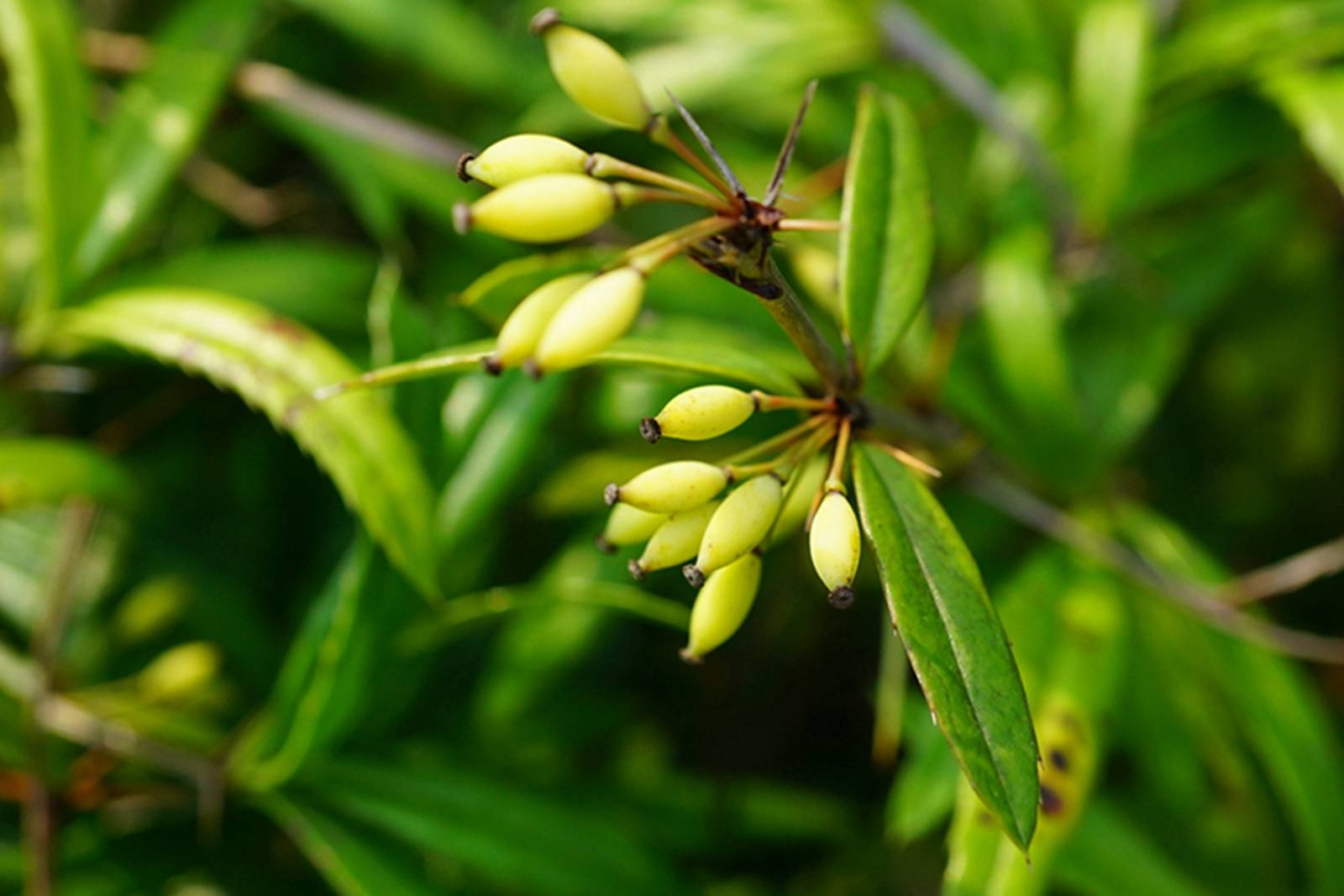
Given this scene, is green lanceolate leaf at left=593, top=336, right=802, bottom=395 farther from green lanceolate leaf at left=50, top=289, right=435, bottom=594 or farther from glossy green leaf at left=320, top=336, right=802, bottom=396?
green lanceolate leaf at left=50, top=289, right=435, bottom=594

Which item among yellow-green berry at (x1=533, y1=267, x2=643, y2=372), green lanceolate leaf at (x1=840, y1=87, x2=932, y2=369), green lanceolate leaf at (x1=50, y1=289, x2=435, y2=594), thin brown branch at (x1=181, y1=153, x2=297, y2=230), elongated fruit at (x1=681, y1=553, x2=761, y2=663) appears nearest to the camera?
yellow-green berry at (x1=533, y1=267, x2=643, y2=372)

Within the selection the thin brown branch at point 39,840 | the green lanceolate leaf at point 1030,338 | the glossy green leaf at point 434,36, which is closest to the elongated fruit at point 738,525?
the green lanceolate leaf at point 1030,338

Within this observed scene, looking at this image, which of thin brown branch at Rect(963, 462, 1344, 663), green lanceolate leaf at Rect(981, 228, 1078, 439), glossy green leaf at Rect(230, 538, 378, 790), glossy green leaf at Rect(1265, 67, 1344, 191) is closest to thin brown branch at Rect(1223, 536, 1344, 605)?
thin brown branch at Rect(963, 462, 1344, 663)

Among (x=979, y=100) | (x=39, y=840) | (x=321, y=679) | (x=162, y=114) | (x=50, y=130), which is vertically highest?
(x=979, y=100)

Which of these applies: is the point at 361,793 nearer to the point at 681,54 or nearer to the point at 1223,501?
the point at 681,54

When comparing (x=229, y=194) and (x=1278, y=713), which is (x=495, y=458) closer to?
(x=229, y=194)

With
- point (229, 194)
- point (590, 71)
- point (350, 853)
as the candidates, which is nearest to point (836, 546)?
point (590, 71)
